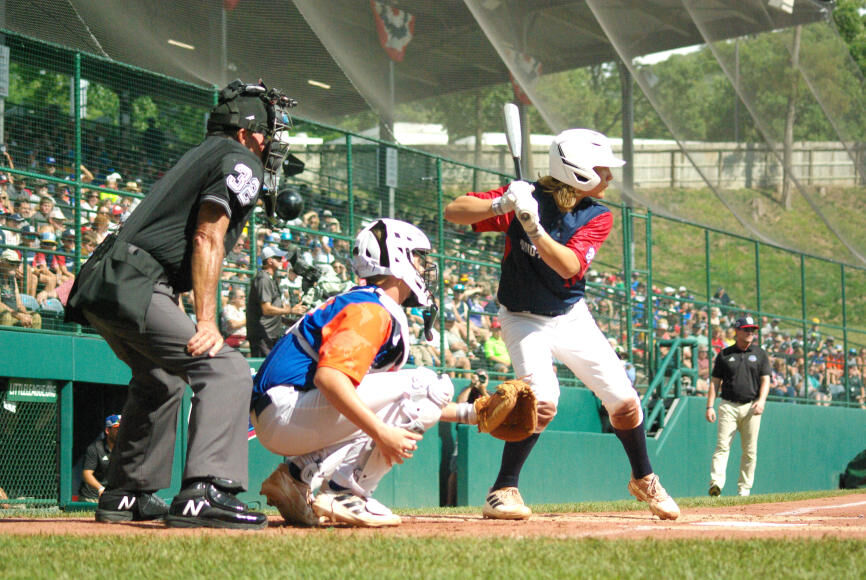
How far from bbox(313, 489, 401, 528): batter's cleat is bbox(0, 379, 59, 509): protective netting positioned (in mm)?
4455

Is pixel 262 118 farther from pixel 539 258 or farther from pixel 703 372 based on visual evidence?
pixel 703 372

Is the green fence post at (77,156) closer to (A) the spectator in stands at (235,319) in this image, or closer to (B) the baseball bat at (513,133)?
(A) the spectator in stands at (235,319)

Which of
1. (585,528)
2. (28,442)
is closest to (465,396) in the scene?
(28,442)

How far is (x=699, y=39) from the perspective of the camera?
62.0 feet

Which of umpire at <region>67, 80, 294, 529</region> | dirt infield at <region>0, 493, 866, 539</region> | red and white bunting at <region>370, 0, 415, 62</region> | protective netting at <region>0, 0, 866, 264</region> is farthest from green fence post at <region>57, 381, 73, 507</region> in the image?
red and white bunting at <region>370, 0, 415, 62</region>

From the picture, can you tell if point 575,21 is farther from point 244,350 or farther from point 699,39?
point 244,350

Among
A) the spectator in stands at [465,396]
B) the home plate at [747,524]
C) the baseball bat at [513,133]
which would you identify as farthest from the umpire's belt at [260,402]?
the spectator in stands at [465,396]

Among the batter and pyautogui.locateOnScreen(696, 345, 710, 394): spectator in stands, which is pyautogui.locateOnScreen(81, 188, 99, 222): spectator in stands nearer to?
the batter

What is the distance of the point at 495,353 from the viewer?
13891mm

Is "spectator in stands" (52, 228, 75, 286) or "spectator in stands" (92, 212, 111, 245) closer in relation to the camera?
"spectator in stands" (52, 228, 75, 286)

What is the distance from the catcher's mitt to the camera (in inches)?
217

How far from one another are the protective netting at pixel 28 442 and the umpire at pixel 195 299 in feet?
12.3

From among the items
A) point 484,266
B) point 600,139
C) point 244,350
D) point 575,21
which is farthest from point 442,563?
point 575,21

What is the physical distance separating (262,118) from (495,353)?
8.37 m
